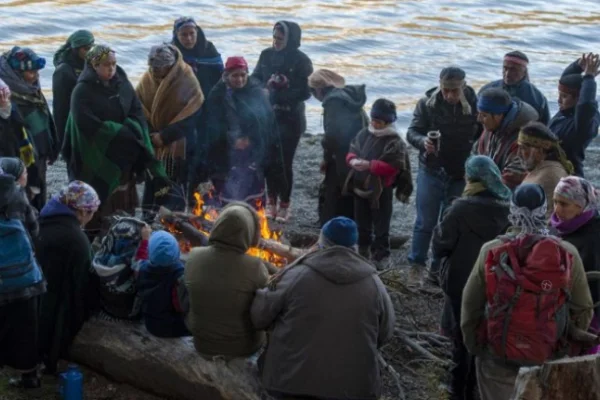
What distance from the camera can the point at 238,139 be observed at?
10555mm

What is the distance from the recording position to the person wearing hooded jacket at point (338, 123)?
10.3 metres

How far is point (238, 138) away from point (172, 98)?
0.69 meters

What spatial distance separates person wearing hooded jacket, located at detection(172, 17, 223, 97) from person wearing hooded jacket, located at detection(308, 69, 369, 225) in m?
1.20

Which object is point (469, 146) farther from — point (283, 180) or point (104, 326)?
point (104, 326)

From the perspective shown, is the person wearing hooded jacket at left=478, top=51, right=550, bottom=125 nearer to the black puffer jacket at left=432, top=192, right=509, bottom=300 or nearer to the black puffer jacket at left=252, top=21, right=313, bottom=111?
the black puffer jacket at left=252, top=21, right=313, bottom=111

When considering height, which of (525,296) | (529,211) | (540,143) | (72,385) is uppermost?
(529,211)

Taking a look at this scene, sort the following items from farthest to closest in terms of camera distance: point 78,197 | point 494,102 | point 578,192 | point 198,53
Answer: point 198,53 → point 494,102 → point 78,197 → point 578,192

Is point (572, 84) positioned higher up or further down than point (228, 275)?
higher up

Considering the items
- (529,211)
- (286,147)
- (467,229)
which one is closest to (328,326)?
(529,211)

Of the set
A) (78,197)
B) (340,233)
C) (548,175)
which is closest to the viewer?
(340,233)

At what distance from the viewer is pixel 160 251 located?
7.73m

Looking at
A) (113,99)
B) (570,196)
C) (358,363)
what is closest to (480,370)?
(358,363)

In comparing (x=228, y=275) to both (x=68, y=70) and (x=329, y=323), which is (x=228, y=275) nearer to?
(x=329, y=323)

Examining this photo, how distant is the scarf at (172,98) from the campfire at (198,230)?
0.99 metres
